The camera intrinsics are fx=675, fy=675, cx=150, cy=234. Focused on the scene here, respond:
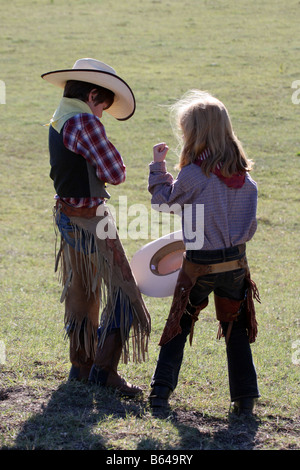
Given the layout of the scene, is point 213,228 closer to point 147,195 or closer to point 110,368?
point 110,368

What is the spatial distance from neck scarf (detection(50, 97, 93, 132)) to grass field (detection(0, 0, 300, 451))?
5.27ft

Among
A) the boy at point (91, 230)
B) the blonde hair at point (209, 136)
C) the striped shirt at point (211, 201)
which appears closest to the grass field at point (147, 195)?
the boy at point (91, 230)

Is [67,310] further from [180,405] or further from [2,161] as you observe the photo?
[2,161]

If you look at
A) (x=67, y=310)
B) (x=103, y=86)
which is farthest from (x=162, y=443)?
(x=103, y=86)

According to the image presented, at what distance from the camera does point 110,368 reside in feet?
13.7

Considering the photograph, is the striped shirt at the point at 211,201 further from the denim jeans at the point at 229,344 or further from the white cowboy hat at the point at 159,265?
the white cowboy hat at the point at 159,265

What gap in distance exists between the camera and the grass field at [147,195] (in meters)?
3.72

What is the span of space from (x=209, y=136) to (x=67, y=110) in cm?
88

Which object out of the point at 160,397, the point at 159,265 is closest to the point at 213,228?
the point at 159,265

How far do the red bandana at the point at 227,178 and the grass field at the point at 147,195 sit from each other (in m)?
1.33

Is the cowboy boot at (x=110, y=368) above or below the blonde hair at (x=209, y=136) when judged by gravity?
below

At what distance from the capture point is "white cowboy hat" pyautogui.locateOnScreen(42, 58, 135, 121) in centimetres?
404

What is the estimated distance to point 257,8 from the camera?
23.6 meters

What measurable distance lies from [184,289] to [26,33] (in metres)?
20.3
